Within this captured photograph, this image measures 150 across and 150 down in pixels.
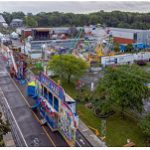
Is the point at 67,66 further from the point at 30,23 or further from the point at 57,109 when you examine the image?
the point at 30,23

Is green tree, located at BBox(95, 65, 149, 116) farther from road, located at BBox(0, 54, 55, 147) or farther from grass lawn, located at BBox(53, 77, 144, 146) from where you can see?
road, located at BBox(0, 54, 55, 147)

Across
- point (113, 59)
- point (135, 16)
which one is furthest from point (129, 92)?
point (135, 16)

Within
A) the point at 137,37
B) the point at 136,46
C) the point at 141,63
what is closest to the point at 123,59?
the point at 141,63

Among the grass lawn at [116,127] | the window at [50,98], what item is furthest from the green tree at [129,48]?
the window at [50,98]

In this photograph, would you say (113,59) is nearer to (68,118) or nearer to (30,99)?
(30,99)

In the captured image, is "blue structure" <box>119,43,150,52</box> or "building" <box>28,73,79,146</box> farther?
"blue structure" <box>119,43,150,52</box>

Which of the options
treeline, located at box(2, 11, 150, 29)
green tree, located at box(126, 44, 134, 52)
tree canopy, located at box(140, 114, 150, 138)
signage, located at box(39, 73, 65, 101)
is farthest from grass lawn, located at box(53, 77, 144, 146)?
treeline, located at box(2, 11, 150, 29)
